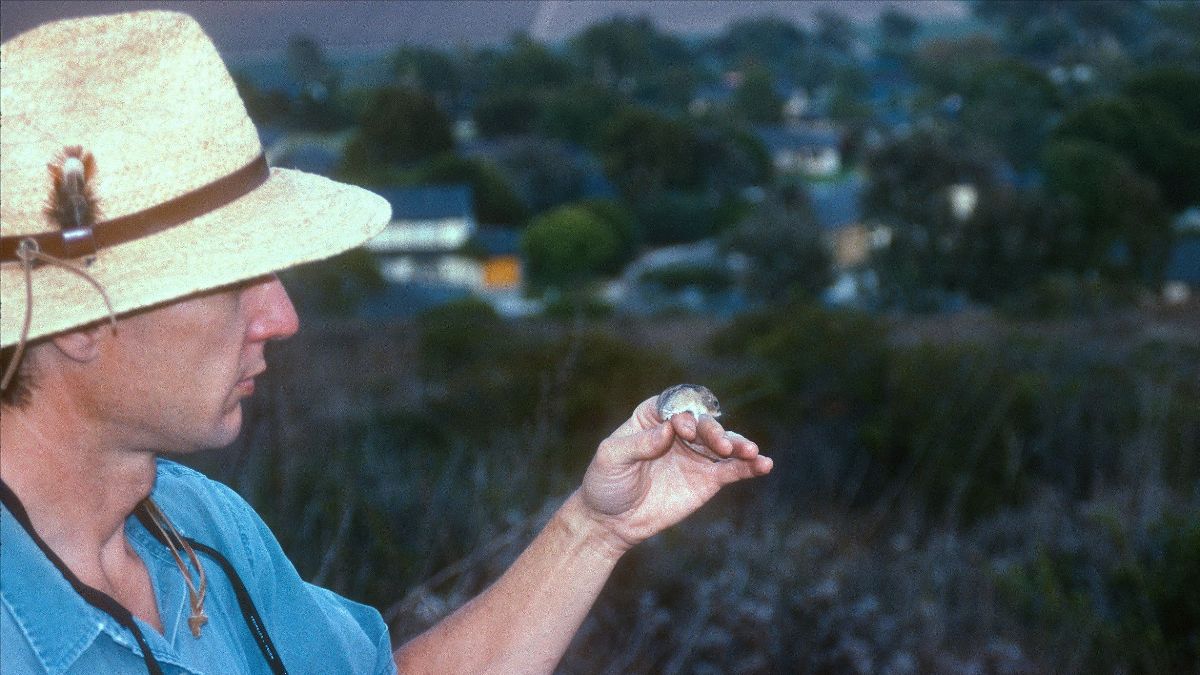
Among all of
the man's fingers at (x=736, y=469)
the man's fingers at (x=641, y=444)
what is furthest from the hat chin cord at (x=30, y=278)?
the man's fingers at (x=736, y=469)

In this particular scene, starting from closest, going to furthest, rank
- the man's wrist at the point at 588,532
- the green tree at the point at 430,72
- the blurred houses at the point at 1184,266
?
the man's wrist at the point at 588,532, the blurred houses at the point at 1184,266, the green tree at the point at 430,72

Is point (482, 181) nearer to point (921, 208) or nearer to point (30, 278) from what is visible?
point (921, 208)

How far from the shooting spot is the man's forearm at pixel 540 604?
180 centimetres

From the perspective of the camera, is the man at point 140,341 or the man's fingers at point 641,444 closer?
the man at point 140,341

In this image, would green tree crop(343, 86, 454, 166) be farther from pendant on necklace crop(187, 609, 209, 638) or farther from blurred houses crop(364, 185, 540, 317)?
pendant on necklace crop(187, 609, 209, 638)

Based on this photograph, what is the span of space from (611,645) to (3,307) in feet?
7.71

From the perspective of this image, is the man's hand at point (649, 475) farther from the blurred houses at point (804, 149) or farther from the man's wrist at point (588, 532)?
the blurred houses at point (804, 149)

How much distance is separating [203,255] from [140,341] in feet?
0.38

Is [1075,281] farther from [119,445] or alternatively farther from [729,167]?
[119,445]

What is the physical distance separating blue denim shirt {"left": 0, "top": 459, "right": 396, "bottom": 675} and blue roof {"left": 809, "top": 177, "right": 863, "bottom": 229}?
40234 millimetres

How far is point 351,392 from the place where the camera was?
26.3 feet

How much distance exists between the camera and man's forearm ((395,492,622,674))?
5.91 feet

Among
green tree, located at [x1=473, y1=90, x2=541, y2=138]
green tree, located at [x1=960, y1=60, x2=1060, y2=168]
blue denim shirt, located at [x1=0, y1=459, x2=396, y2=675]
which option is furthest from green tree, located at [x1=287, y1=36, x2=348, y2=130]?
blue denim shirt, located at [x1=0, y1=459, x2=396, y2=675]

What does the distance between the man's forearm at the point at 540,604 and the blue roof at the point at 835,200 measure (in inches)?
1579
